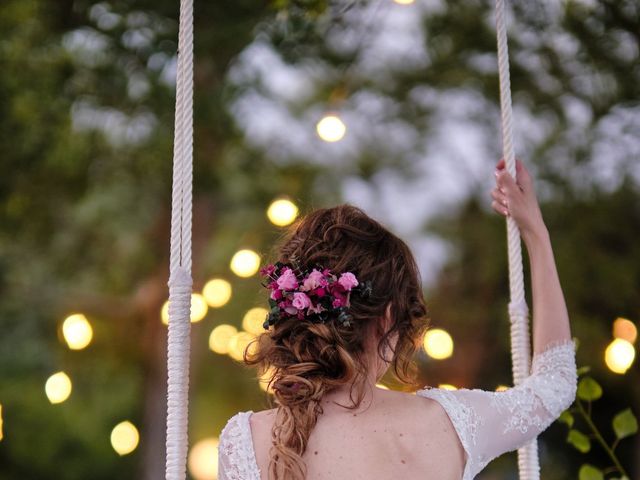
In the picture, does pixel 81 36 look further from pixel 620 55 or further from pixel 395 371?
pixel 395 371

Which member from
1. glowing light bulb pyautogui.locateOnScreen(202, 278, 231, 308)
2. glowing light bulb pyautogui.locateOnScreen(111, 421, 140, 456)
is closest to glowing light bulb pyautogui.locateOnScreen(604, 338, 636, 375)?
glowing light bulb pyautogui.locateOnScreen(111, 421, 140, 456)

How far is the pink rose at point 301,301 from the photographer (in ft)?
5.01

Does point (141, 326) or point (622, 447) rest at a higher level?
point (141, 326)

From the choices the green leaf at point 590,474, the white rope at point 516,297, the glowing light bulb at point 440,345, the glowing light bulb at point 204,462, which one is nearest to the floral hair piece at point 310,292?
the white rope at point 516,297

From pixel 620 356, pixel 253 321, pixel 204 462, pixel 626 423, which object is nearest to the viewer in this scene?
pixel 626 423

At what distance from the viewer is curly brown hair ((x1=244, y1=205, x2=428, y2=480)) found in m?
1.53

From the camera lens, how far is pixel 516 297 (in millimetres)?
1751

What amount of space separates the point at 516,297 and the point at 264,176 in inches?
175

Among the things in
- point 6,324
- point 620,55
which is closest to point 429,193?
point 620,55

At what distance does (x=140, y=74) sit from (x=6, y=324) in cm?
514

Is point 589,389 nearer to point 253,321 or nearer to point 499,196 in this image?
point 499,196

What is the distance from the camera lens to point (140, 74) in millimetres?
4316

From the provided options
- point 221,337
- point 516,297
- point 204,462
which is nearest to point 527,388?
point 516,297

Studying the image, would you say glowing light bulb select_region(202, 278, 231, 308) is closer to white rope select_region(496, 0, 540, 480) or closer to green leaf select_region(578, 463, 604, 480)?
green leaf select_region(578, 463, 604, 480)
